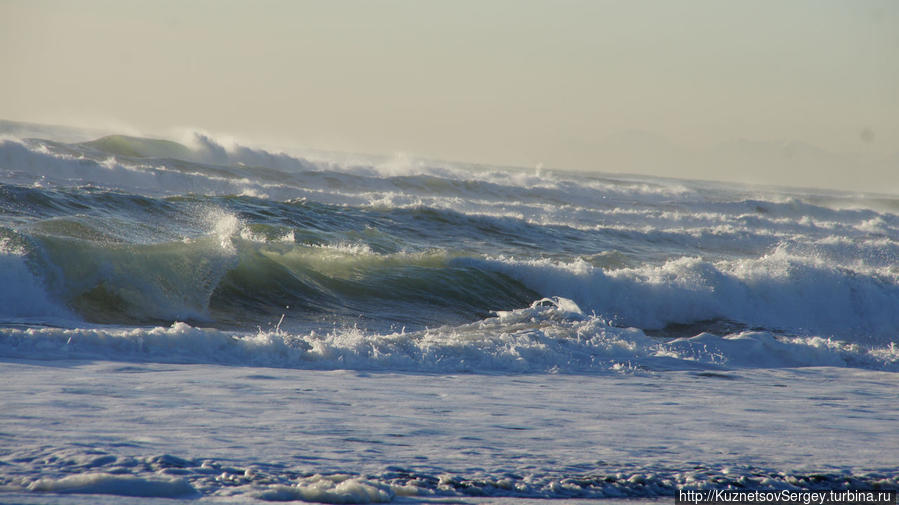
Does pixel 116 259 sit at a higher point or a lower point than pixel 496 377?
higher

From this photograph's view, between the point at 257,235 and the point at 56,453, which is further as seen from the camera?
the point at 257,235

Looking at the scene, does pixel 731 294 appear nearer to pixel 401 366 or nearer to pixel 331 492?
pixel 401 366

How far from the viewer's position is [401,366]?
7.02 meters

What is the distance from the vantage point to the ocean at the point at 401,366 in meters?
4.02

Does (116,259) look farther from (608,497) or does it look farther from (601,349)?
(608,497)

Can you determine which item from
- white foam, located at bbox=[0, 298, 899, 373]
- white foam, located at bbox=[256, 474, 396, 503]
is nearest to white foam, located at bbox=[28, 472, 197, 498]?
white foam, located at bbox=[256, 474, 396, 503]

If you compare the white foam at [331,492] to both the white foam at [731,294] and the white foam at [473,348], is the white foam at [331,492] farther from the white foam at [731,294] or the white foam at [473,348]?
the white foam at [731,294]

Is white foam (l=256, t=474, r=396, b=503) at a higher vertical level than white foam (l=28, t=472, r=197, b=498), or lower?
lower

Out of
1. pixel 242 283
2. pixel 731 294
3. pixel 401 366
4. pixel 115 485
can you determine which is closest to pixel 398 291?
pixel 242 283

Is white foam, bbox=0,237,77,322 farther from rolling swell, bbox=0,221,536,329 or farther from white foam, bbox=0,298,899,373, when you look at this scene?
white foam, bbox=0,298,899,373

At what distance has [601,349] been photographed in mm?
8172

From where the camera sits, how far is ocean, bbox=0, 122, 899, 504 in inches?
158

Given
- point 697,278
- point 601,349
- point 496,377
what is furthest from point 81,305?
point 697,278

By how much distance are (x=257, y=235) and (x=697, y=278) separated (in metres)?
7.56
